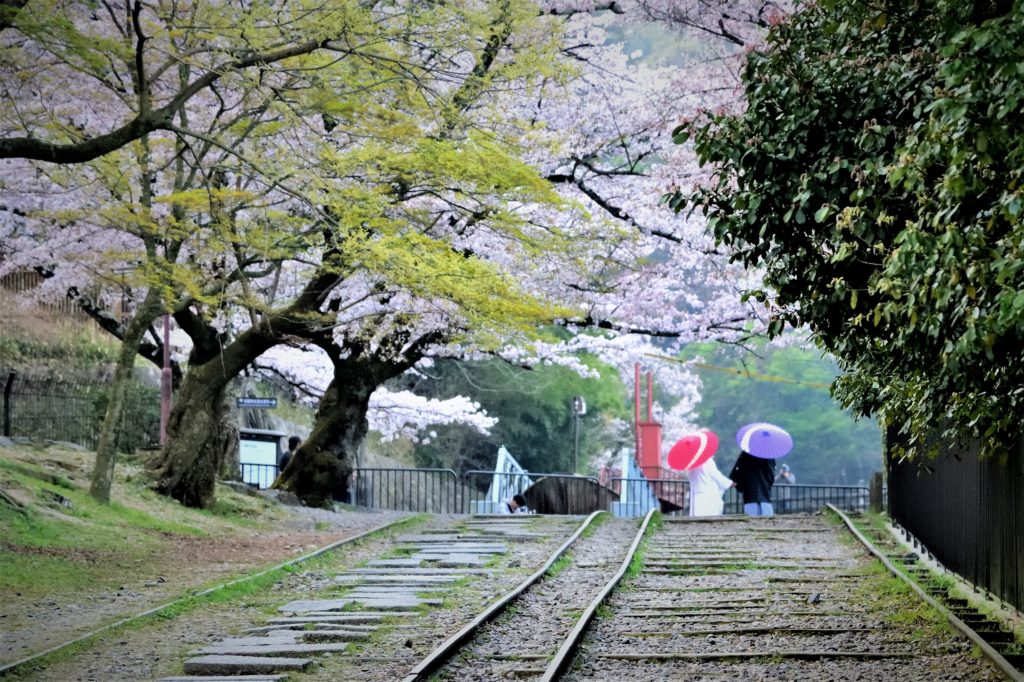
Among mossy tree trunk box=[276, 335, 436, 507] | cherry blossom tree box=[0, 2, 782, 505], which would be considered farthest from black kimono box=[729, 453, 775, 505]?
mossy tree trunk box=[276, 335, 436, 507]

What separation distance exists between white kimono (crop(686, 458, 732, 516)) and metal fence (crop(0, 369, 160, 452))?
550 inches

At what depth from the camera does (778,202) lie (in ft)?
26.8

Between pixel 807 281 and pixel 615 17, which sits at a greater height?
pixel 615 17

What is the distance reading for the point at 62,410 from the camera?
2569 cm

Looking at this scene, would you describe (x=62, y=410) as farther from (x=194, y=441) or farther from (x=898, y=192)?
(x=898, y=192)

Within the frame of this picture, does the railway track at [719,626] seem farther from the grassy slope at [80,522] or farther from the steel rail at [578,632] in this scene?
the grassy slope at [80,522]

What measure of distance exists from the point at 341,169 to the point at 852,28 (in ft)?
24.2

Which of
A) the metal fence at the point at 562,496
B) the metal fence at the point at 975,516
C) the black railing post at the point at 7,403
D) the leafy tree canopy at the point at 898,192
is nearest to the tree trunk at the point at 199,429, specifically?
the black railing post at the point at 7,403

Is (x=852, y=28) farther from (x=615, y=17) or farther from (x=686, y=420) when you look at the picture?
(x=686, y=420)

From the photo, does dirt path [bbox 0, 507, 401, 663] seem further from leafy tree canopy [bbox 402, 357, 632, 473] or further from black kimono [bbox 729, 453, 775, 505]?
leafy tree canopy [bbox 402, 357, 632, 473]

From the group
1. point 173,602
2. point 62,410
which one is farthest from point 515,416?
point 173,602

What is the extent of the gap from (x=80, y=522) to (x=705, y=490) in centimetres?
1951

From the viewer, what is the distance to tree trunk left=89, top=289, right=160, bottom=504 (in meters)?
18.2

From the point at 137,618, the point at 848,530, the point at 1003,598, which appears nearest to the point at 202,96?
the point at 137,618
